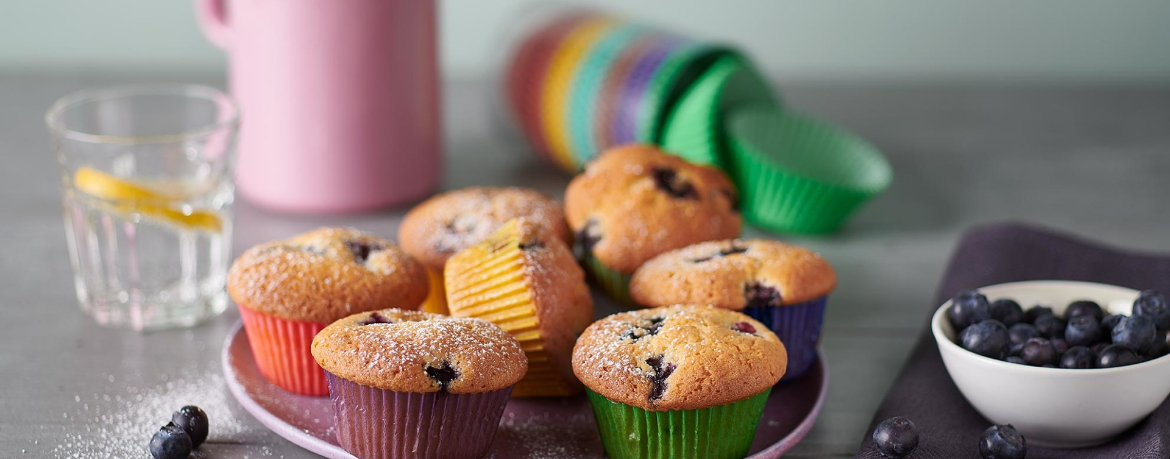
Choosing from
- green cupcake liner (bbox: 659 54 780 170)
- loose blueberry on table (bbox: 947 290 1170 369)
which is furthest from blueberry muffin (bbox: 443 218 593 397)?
green cupcake liner (bbox: 659 54 780 170)

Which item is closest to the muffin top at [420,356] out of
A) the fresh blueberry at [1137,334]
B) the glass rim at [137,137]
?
the glass rim at [137,137]

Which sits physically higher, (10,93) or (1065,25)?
(1065,25)

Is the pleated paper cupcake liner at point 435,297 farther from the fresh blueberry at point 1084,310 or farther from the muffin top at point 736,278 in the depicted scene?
the fresh blueberry at point 1084,310

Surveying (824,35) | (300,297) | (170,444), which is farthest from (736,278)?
(824,35)

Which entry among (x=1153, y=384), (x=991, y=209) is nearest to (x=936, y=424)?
(x=1153, y=384)

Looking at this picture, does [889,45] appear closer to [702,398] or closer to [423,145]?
[423,145]

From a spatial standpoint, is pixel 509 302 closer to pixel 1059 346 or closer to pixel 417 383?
pixel 417 383

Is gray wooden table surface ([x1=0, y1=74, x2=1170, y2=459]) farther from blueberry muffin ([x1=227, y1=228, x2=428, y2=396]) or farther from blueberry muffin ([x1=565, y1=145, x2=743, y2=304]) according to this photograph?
blueberry muffin ([x1=565, y1=145, x2=743, y2=304])
